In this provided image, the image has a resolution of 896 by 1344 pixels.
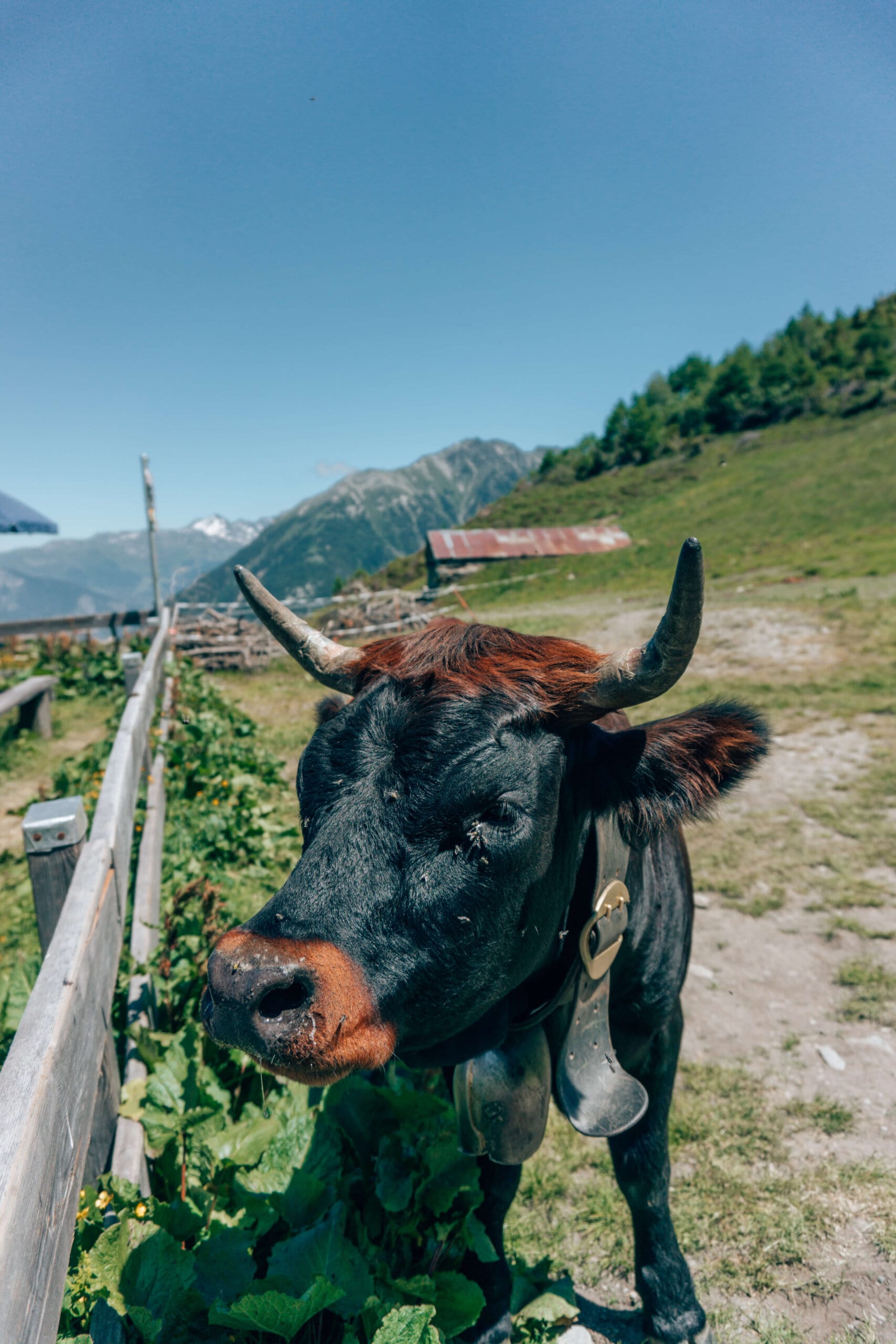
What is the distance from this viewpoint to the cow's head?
54.4 inches

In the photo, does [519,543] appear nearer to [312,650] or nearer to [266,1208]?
[312,650]

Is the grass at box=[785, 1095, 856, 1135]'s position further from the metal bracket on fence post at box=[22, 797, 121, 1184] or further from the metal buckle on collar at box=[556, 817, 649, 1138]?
the metal bracket on fence post at box=[22, 797, 121, 1184]

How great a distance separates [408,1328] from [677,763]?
59.6 inches

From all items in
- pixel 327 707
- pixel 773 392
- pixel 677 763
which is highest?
pixel 773 392

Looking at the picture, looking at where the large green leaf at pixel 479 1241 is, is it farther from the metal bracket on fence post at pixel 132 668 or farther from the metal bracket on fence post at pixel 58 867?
the metal bracket on fence post at pixel 132 668

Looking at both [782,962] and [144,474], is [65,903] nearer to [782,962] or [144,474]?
[782,962]

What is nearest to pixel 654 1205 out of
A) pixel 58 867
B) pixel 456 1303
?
pixel 456 1303

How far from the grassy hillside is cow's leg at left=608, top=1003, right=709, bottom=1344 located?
17.1m

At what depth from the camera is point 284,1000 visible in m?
1.37

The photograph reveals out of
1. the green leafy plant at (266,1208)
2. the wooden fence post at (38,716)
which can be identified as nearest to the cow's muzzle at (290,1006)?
the green leafy plant at (266,1208)

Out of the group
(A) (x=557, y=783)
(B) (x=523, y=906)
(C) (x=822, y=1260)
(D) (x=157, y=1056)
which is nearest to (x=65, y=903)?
(D) (x=157, y=1056)

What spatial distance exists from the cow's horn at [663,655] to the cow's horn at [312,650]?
28.7 inches

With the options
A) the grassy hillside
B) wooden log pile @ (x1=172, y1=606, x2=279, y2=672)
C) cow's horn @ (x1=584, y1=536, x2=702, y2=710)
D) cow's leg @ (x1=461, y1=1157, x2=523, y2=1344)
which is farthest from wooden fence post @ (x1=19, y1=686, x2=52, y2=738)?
the grassy hillside

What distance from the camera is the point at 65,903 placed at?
2.05m
